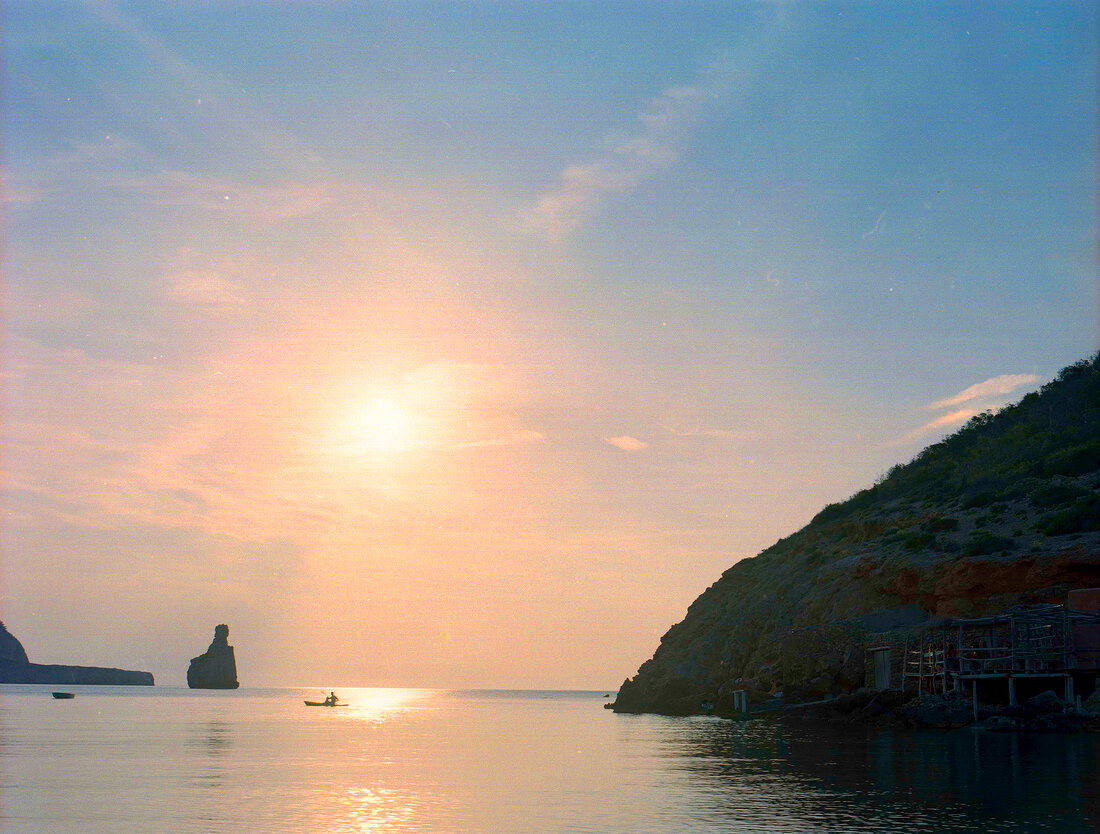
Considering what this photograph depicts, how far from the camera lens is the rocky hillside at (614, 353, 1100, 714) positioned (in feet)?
258

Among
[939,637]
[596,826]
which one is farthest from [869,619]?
[596,826]

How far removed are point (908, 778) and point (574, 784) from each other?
1452cm

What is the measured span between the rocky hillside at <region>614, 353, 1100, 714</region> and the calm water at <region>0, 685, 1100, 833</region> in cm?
1534

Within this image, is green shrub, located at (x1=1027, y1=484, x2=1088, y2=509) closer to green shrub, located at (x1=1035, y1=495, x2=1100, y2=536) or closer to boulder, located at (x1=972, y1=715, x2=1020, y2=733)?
green shrub, located at (x1=1035, y1=495, x2=1100, y2=536)

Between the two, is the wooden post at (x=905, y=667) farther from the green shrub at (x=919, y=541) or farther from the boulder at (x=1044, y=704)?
the green shrub at (x=919, y=541)

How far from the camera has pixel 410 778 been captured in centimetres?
4888

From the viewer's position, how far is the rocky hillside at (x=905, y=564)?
3095 inches

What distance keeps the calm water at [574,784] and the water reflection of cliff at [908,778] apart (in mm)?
100

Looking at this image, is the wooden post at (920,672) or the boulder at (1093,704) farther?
the wooden post at (920,672)

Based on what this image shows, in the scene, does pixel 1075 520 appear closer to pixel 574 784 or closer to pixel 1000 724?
pixel 1000 724

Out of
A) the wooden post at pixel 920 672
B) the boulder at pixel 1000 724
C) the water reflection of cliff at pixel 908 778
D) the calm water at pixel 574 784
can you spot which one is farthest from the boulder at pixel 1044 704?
the wooden post at pixel 920 672

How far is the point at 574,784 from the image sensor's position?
4531 cm

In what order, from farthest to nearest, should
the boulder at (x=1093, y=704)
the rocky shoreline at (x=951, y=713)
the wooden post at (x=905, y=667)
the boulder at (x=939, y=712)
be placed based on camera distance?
the wooden post at (x=905, y=667)
the boulder at (x=939, y=712)
the rocky shoreline at (x=951, y=713)
the boulder at (x=1093, y=704)

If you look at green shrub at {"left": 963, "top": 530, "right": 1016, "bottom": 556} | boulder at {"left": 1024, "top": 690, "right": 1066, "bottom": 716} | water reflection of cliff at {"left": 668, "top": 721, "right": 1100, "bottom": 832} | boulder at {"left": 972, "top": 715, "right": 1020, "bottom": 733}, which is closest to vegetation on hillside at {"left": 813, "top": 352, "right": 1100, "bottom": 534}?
green shrub at {"left": 963, "top": 530, "right": 1016, "bottom": 556}
